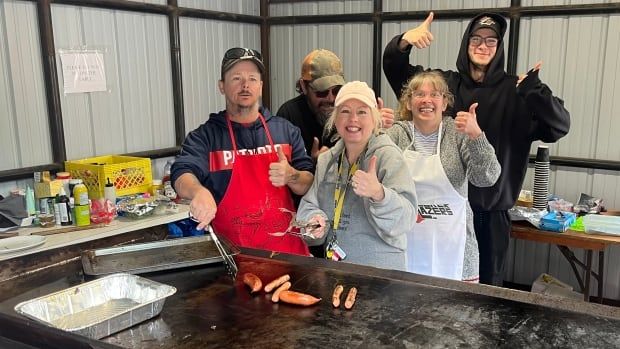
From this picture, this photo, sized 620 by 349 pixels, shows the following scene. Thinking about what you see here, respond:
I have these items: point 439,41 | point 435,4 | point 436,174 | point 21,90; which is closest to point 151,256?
point 436,174

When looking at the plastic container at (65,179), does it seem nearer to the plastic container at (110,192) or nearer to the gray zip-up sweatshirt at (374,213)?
the plastic container at (110,192)

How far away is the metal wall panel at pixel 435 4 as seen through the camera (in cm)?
402

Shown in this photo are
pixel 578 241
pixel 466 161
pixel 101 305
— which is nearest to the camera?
pixel 101 305

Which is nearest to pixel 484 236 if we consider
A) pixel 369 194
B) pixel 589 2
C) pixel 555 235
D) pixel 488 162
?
pixel 488 162

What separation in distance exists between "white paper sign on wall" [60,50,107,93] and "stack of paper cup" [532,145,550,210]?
119 inches

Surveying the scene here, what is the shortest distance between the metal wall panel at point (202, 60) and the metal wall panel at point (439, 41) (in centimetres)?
136

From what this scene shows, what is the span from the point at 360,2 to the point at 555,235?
2.43 m

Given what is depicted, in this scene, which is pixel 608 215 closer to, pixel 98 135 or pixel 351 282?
pixel 351 282

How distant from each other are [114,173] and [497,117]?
2.27 meters

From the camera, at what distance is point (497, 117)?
107 inches

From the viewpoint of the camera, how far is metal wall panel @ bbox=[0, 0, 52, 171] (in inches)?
121

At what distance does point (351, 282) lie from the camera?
179 centimetres

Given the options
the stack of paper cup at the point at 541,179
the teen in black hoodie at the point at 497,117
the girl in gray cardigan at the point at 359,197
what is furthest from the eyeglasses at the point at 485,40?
the stack of paper cup at the point at 541,179

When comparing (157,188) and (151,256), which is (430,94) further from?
(157,188)
